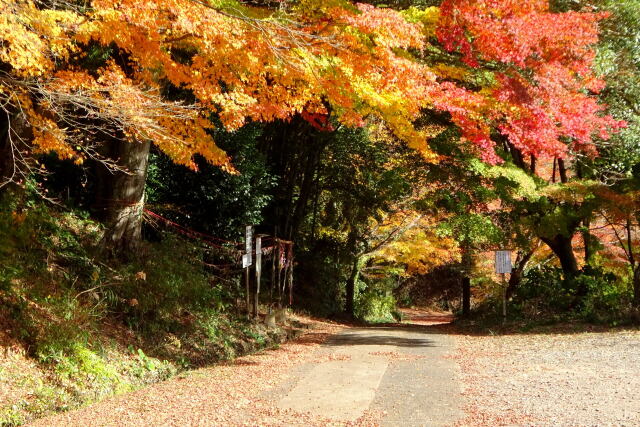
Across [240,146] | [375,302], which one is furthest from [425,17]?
[375,302]

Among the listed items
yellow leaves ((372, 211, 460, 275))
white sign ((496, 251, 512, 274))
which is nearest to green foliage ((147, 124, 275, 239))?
white sign ((496, 251, 512, 274))

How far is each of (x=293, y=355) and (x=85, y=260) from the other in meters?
4.05

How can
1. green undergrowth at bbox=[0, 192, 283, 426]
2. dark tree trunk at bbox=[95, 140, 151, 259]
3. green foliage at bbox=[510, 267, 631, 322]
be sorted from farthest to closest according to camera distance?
green foliage at bbox=[510, 267, 631, 322], dark tree trunk at bbox=[95, 140, 151, 259], green undergrowth at bbox=[0, 192, 283, 426]

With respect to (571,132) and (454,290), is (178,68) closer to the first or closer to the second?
(571,132)

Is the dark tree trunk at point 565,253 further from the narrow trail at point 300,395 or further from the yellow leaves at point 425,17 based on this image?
the narrow trail at point 300,395

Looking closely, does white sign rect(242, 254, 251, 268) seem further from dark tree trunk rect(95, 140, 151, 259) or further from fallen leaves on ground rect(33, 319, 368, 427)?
fallen leaves on ground rect(33, 319, 368, 427)

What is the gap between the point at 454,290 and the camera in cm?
3828

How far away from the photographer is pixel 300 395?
7.11 m

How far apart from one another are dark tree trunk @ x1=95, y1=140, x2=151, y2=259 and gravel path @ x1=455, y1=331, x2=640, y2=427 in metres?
6.54

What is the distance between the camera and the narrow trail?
597 cm

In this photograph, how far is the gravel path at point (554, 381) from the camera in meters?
5.89

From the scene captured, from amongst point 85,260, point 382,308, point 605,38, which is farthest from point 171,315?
point 382,308

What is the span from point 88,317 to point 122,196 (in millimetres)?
3008

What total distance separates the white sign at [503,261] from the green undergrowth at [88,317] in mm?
7115
